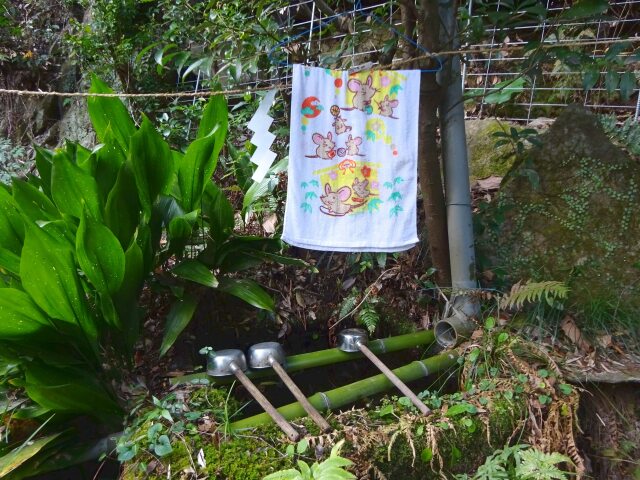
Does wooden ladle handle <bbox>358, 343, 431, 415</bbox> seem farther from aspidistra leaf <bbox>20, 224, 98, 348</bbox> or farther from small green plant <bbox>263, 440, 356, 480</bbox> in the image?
aspidistra leaf <bbox>20, 224, 98, 348</bbox>

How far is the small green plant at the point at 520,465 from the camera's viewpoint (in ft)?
5.72

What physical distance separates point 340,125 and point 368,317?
978 millimetres

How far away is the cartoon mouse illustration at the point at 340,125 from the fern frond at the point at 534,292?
1.06 metres

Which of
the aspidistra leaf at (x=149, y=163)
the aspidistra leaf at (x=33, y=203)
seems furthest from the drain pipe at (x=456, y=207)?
the aspidistra leaf at (x=33, y=203)

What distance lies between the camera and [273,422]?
1.89 m

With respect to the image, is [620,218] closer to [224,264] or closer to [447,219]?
[447,219]

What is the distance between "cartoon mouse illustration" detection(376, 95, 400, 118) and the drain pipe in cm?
A: 40

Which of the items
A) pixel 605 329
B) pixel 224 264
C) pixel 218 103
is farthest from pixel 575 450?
pixel 218 103

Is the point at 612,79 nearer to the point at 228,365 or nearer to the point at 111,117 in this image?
the point at 228,365

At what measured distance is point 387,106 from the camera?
7.14 ft

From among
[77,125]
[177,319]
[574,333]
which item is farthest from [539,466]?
[77,125]

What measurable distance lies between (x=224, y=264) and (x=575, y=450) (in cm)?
164

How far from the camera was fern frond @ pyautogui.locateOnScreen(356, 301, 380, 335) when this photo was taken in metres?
2.60

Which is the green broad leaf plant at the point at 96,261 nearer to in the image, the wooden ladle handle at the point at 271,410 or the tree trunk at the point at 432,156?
the wooden ladle handle at the point at 271,410
